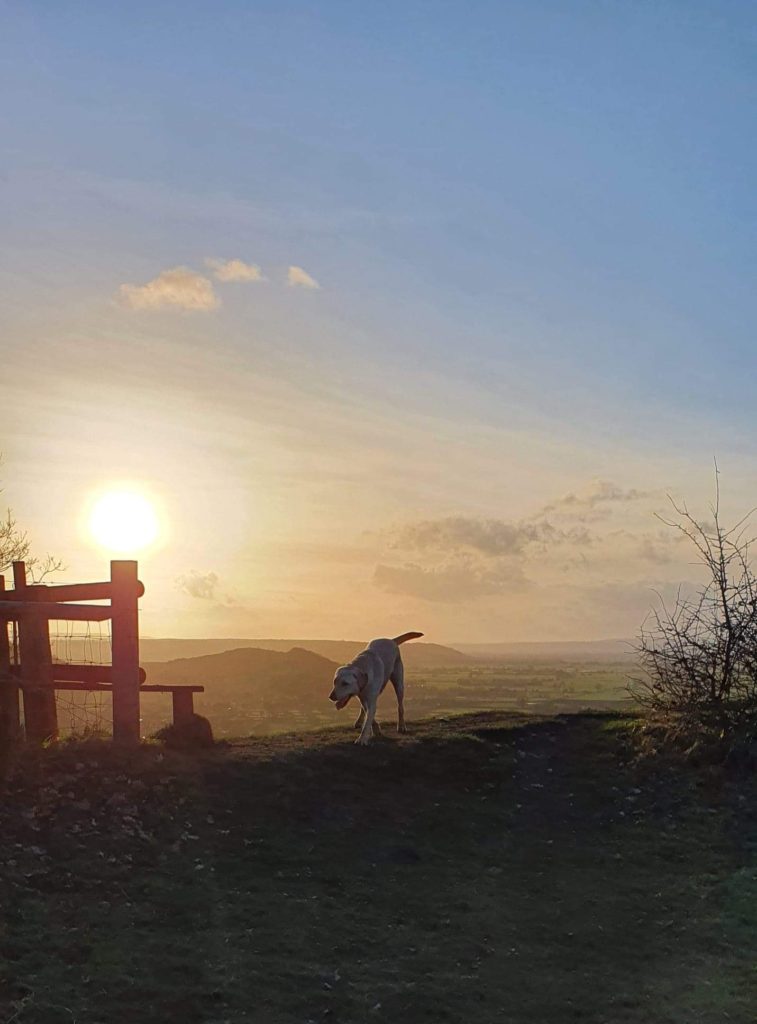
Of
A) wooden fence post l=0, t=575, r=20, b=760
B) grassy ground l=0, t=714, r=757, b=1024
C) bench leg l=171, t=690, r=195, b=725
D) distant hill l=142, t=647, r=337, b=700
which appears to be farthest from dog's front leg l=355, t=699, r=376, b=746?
distant hill l=142, t=647, r=337, b=700

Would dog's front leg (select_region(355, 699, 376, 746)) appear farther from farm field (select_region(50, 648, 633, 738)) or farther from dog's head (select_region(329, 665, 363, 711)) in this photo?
farm field (select_region(50, 648, 633, 738))

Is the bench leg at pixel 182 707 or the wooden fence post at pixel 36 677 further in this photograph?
the bench leg at pixel 182 707

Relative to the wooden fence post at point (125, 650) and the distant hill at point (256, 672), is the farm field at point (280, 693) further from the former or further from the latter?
the wooden fence post at point (125, 650)

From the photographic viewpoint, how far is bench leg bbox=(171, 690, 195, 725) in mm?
14344

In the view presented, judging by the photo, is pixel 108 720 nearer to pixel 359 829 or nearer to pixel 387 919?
pixel 359 829

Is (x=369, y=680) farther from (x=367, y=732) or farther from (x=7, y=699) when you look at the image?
(x=7, y=699)

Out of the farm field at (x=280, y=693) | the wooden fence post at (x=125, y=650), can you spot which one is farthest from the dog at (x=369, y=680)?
the farm field at (x=280, y=693)

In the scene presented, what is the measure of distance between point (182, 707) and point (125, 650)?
5.18 feet

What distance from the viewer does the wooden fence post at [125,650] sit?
521 inches

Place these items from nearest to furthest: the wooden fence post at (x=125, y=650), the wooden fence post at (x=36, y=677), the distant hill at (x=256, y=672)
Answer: the wooden fence post at (x=125, y=650), the wooden fence post at (x=36, y=677), the distant hill at (x=256, y=672)

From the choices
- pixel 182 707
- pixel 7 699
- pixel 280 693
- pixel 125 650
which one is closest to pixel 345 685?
pixel 182 707

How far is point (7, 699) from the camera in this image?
13.0 metres

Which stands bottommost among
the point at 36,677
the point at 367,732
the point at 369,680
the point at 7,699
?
the point at 367,732

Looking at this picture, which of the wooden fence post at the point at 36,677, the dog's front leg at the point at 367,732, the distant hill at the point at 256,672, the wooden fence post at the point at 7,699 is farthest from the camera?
the distant hill at the point at 256,672
